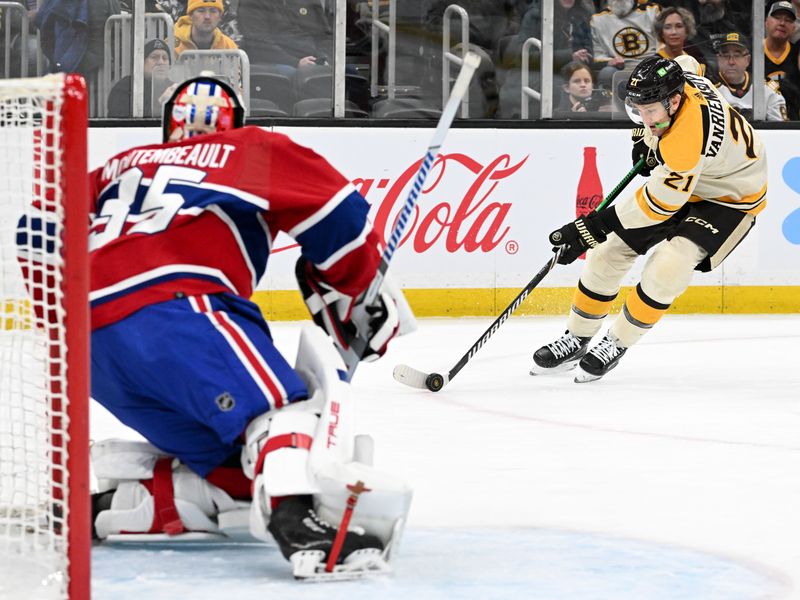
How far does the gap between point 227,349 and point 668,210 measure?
234 centimetres

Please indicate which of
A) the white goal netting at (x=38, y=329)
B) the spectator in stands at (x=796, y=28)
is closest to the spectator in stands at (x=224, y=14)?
the spectator in stands at (x=796, y=28)

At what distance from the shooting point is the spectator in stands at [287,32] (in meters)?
5.62

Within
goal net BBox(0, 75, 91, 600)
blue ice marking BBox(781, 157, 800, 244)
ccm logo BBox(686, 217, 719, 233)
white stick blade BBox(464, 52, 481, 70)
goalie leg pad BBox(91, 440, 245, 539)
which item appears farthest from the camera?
blue ice marking BBox(781, 157, 800, 244)

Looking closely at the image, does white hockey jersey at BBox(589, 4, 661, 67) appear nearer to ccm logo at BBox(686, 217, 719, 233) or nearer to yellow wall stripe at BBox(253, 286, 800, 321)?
yellow wall stripe at BBox(253, 286, 800, 321)

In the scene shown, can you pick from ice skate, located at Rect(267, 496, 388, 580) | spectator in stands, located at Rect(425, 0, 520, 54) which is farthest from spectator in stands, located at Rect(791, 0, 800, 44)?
ice skate, located at Rect(267, 496, 388, 580)

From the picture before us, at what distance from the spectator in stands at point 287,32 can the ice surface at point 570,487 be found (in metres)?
1.32

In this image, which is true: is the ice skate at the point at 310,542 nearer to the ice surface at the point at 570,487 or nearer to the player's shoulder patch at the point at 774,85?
the ice surface at the point at 570,487

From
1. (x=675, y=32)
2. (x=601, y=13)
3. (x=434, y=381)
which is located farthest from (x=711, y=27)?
(x=434, y=381)

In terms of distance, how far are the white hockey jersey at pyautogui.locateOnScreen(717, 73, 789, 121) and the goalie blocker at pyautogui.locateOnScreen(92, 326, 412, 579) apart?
433 cm

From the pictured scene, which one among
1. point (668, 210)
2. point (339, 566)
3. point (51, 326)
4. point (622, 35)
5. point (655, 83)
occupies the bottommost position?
point (339, 566)

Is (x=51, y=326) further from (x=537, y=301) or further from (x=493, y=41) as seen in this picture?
(x=493, y=41)

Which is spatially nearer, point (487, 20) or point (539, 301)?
point (539, 301)

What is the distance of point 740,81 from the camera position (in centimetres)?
611

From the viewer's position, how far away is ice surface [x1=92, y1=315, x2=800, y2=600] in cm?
193
